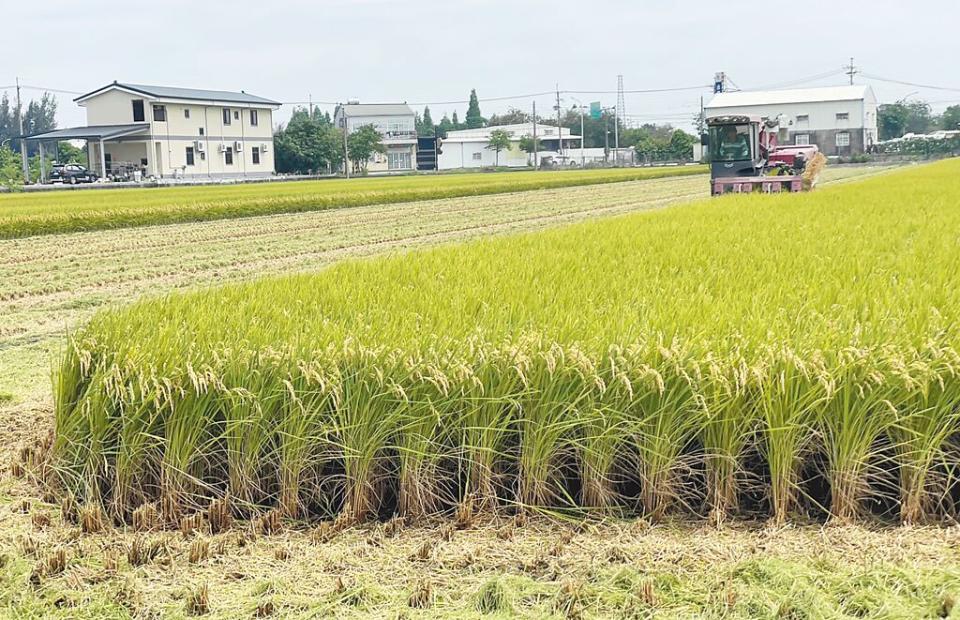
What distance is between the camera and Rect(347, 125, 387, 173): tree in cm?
7231

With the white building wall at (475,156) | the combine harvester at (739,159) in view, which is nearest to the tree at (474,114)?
the white building wall at (475,156)

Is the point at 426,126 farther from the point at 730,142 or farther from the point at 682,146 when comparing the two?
the point at 730,142

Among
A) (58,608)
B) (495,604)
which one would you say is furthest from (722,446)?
(58,608)

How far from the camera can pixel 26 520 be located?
12.8 feet

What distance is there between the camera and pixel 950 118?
360 ft

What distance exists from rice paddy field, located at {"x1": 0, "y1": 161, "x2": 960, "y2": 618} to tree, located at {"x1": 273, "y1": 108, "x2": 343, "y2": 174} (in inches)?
2439

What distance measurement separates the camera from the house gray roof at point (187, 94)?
171ft

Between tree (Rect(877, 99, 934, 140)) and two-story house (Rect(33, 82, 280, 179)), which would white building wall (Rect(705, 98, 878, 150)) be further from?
two-story house (Rect(33, 82, 280, 179))

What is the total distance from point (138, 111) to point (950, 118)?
9230cm

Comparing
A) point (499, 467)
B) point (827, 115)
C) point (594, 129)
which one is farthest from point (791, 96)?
point (499, 467)

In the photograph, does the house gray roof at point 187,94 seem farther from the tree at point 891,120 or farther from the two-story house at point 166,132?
the tree at point 891,120

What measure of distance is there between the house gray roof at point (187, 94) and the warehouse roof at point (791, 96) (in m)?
39.1

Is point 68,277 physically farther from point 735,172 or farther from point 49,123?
point 49,123

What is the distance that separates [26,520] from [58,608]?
33.5 inches
